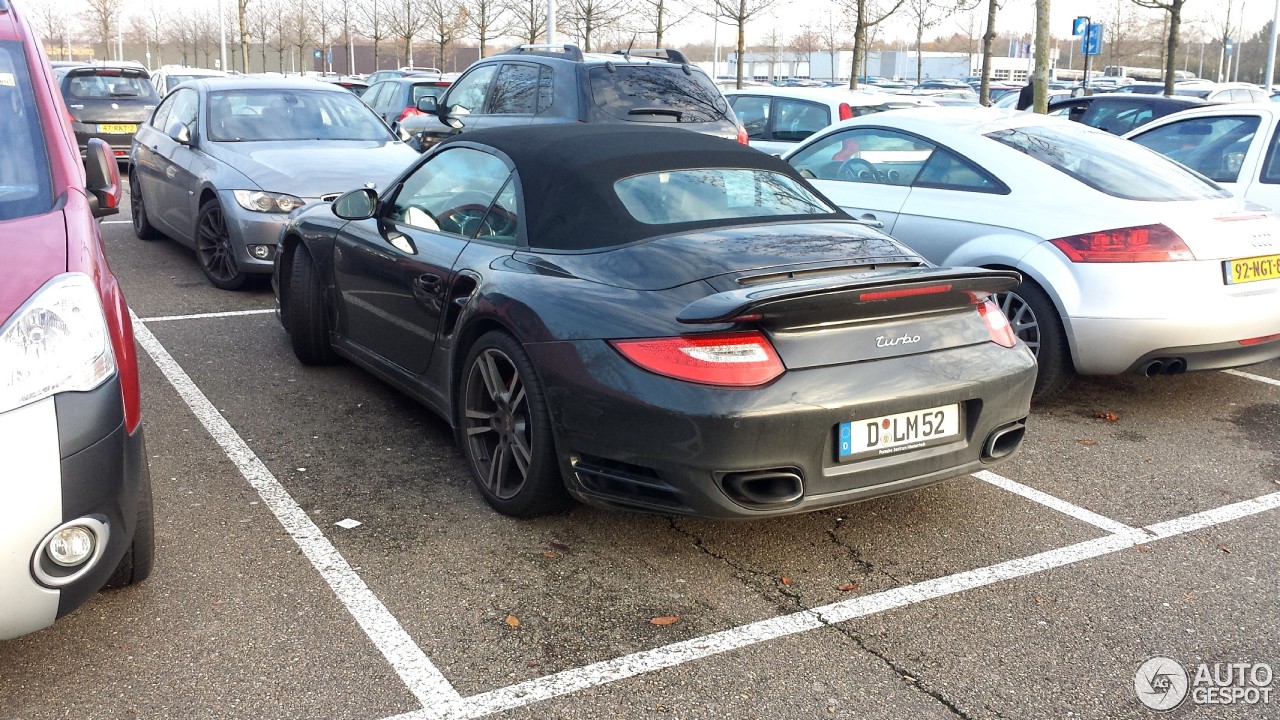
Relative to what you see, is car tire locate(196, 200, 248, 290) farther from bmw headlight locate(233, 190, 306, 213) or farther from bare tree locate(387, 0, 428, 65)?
bare tree locate(387, 0, 428, 65)

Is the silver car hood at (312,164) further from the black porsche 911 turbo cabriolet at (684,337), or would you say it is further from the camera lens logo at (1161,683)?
the camera lens logo at (1161,683)

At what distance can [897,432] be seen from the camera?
3.62 m

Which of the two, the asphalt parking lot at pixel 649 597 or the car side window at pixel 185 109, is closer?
the asphalt parking lot at pixel 649 597

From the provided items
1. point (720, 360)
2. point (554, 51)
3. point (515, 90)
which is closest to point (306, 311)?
point (720, 360)

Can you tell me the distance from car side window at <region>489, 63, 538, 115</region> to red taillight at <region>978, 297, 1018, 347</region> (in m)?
6.37

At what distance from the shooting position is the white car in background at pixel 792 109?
11578 millimetres

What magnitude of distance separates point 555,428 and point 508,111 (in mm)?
6880

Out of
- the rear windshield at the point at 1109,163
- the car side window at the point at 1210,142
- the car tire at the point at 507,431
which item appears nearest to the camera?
the car tire at the point at 507,431

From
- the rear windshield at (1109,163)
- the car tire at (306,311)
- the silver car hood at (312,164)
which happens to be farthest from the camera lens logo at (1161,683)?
the silver car hood at (312,164)

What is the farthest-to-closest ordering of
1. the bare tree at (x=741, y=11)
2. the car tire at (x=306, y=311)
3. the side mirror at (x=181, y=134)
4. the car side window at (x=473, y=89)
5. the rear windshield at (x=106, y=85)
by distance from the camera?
1. the bare tree at (x=741, y=11)
2. the rear windshield at (x=106, y=85)
3. the car side window at (x=473, y=89)
4. the side mirror at (x=181, y=134)
5. the car tire at (x=306, y=311)

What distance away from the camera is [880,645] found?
331cm

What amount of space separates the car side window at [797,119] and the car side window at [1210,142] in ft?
12.6

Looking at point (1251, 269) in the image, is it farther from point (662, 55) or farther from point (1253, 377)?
point (662, 55)

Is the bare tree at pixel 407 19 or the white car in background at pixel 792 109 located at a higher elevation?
the bare tree at pixel 407 19
